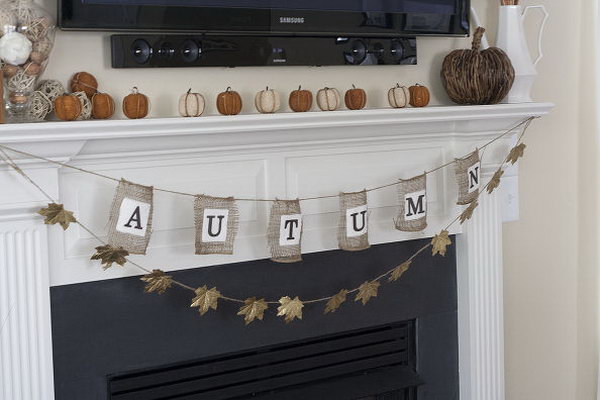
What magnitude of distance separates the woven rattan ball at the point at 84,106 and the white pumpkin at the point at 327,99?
1.66ft

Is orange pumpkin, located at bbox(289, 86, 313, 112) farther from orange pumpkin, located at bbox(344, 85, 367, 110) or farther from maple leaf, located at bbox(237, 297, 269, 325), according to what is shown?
maple leaf, located at bbox(237, 297, 269, 325)

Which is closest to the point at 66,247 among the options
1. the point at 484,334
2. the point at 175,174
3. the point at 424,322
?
the point at 175,174

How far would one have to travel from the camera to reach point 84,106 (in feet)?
5.83

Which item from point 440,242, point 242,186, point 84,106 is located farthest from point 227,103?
point 440,242

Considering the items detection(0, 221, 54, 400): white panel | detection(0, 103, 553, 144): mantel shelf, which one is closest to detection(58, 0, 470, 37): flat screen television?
detection(0, 103, 553, 144): mantel shelf

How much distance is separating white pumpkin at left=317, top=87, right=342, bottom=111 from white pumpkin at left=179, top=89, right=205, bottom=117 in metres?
0.29

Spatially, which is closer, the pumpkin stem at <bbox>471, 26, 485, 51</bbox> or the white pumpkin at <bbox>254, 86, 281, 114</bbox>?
the white pumpkin at <bbox>254, 86, 281, 114</bbox>

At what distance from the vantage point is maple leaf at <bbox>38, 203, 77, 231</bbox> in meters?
1.72

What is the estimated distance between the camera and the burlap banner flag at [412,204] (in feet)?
7.10

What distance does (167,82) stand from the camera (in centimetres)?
194

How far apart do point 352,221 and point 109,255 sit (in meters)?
0.56

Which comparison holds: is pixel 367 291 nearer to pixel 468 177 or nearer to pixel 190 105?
pixel 468 177

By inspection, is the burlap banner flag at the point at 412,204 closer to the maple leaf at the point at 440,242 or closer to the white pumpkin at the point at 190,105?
the maple leaf at the point at 440,242

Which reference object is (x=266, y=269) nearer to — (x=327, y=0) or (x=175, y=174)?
(x=175, y=174)
